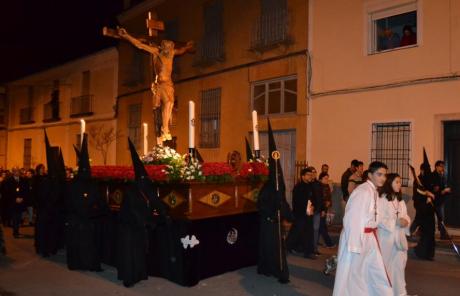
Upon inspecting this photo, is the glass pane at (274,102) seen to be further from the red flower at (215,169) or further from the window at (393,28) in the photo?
the red flower at (215,169)

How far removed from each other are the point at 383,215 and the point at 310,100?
843cm

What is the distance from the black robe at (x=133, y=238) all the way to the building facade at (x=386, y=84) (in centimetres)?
715

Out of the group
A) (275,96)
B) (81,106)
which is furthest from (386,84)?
(81,106)

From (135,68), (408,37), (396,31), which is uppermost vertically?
(135,68)

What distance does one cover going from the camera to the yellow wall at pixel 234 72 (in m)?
14.5

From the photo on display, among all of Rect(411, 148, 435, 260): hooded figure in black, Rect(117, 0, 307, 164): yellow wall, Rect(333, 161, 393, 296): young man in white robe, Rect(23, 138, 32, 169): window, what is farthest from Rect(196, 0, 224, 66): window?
Rect(23, 138, 32, 169): window

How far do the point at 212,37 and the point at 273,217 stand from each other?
1149cm

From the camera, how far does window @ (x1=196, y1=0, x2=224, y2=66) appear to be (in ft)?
57.2

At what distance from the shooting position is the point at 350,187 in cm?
1130

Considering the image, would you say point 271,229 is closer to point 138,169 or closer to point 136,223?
point 136,223

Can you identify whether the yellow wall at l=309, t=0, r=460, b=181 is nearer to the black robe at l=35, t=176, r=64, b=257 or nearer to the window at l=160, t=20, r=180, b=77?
the window at l=160, t=20, r=180, b=77

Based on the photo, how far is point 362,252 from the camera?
17.5 feet

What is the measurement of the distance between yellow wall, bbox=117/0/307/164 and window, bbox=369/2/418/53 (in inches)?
82.5

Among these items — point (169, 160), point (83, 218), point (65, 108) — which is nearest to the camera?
point (169, 160)
